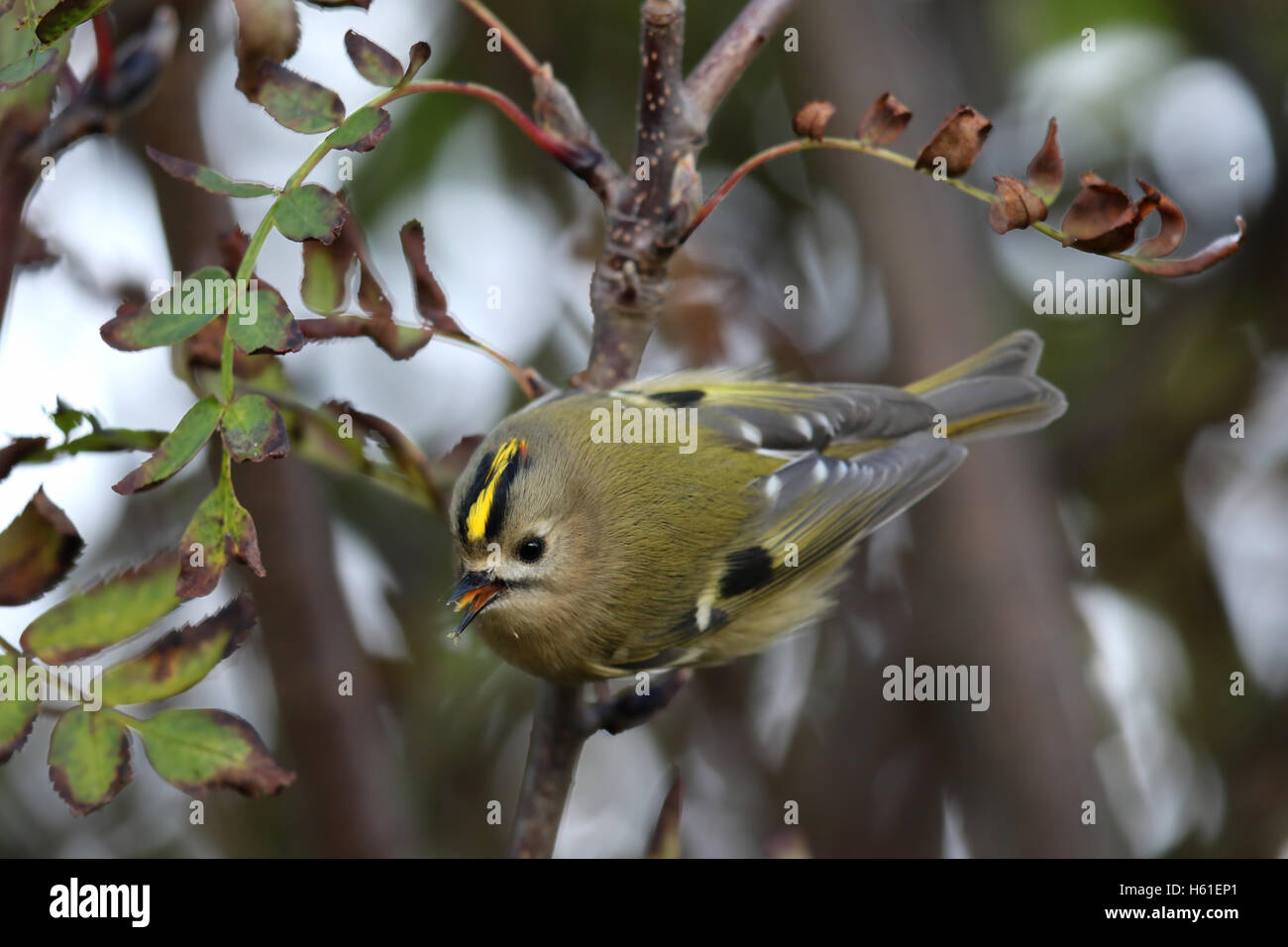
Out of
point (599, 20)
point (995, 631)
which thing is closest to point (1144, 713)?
point (995, 631)

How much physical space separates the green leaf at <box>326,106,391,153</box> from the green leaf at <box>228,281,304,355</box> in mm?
153

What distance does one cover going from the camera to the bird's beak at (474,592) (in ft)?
6.52

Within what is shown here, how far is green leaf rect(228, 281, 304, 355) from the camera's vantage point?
3.78 feet

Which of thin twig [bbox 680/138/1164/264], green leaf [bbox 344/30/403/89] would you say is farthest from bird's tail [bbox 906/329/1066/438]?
green leaf [bbox 344/30/403/89]

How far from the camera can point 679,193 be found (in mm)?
1536

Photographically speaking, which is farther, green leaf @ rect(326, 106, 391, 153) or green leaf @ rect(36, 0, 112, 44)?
green leaf @ rect(326, 106, 391, 153)

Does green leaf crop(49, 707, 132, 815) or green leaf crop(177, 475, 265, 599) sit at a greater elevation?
green leaf crop(177, 475, 265, 599)

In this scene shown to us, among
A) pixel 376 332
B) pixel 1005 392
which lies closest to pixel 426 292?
pixel 376 332

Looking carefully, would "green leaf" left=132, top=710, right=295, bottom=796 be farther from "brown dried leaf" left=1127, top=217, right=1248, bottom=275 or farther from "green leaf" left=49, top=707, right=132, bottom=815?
"brown dried leaf" left=1127, top=217, right=1248, bottom=275

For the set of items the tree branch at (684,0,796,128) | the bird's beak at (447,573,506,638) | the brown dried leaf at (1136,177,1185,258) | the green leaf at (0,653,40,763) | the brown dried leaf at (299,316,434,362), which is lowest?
the green leaf at (0,653,40,763)

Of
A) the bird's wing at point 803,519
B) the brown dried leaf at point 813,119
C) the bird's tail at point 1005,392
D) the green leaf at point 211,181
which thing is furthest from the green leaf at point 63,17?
the bird's tail at point 1005,392
